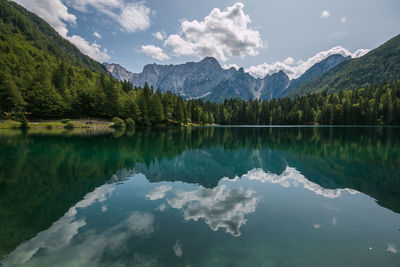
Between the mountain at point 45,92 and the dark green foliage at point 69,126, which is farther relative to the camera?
the dark green foliage at point 69,126

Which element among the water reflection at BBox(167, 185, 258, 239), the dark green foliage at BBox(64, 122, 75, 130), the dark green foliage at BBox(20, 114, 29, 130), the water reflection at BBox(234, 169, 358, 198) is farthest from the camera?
the dark green foliage at BBox(64, 122, 75, 130)

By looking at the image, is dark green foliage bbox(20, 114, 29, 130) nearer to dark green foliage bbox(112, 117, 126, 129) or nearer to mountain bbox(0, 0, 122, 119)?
mountain bbox(0, 0, 122, 119)

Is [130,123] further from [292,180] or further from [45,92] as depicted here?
[292,180]

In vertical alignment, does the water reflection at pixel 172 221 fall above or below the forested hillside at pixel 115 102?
below

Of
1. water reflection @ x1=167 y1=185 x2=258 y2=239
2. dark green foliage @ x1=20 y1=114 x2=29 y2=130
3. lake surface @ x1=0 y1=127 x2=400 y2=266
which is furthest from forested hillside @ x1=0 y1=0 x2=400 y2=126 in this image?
water reflection @ x1=167 y1=185 x2=258 y2=239

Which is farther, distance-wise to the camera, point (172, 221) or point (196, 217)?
point (196, 217)

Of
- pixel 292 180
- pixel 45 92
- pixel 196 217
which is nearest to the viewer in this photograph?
pixel 196 217

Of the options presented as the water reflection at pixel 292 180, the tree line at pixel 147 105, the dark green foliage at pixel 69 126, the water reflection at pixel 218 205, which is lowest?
the water reflection at pixel 292 180

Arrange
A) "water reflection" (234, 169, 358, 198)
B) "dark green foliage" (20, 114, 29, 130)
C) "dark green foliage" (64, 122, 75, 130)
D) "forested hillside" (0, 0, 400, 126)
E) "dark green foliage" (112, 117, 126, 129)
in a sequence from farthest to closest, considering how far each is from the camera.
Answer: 1. "dark green foliage" (112, 117, 126, 129)
2. "forested hillside" (0, 0, 400, 126)
3. "dark green foliage" (64, 122, 75, 130)
4. "dark green foliage" (20, 114, 29, 130)
5. "water reflection" (234, 169, 358, 198)

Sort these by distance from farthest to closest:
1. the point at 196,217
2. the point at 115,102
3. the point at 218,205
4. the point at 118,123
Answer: the point at 115,102 < the point at 118,123 < the point at 218,205 < the point at 196,217

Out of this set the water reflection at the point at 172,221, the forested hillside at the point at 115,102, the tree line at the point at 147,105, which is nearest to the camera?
the water reflection at the point at 172,221

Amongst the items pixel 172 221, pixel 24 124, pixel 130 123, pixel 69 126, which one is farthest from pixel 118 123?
pixel 172 221

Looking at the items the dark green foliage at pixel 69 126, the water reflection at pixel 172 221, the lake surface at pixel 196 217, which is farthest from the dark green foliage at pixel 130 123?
the water reflection at pixel 172 221

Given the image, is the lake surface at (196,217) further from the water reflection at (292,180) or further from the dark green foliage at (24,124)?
the dark green foliage at (24,124)
